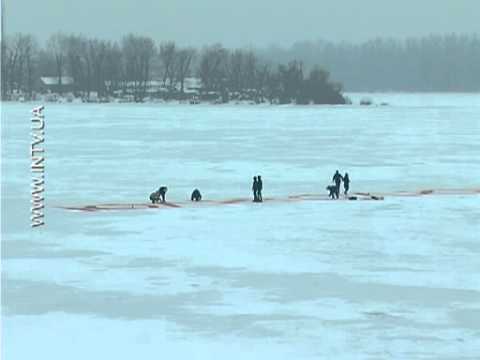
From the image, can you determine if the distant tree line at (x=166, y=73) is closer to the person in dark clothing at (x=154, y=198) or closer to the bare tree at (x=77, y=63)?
the bare tree at (x=77, y=63)

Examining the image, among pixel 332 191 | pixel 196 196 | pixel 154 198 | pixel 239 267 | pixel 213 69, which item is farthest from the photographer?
pixel 213 69

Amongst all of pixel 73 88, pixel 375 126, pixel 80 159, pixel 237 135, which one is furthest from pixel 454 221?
pixel 73 88

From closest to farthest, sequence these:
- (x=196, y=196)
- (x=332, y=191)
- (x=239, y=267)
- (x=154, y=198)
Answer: (x=239, y=267) < (x=154, y=198) < (x=196, y=196) < (x=332, y=191)

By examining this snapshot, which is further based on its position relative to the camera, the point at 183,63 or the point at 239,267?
the point at 183,63

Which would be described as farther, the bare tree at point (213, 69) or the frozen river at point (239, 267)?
the bare tree at point (213, 69)

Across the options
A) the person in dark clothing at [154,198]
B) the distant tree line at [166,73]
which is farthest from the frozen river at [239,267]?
the distant tree line at [166,73]

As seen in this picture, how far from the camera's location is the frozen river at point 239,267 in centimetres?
691

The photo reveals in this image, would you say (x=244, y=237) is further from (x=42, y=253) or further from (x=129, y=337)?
(x=129, y=337)

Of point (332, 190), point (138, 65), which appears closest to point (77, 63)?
point (138, 65)

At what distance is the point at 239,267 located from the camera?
9.55 m

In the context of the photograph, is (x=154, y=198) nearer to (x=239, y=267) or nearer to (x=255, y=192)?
(x=255, y=192)

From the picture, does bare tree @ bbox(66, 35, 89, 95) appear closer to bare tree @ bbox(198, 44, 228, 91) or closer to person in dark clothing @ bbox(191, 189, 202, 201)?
bare tree @ bbox(198, 44, 228, 91)

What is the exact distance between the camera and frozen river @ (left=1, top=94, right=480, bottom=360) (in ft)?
22.7

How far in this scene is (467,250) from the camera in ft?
34.6
